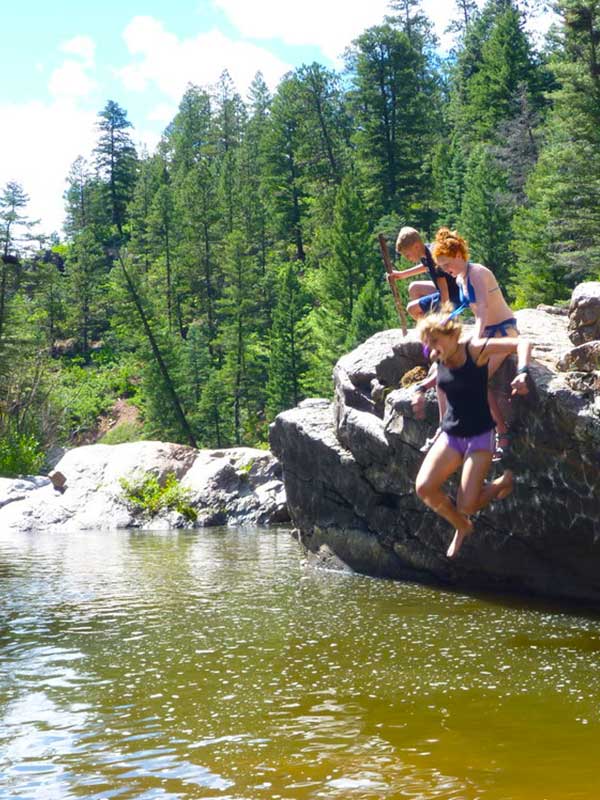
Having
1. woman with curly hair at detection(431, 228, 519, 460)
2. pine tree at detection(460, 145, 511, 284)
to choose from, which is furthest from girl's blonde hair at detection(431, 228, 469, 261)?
pine tree at detection(460, 145, 511, 284)

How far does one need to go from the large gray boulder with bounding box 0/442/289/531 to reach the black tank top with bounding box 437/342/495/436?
19.7 m

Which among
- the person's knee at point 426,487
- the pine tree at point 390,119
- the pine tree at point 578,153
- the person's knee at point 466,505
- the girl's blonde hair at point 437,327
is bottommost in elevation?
the person's knee at point 466,505

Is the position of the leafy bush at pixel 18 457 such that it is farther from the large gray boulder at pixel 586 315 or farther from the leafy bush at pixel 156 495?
the large gray boulder at pixel 586 315

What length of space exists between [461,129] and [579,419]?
3022 inches

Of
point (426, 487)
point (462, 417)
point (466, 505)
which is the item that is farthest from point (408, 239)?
point (466, 505)

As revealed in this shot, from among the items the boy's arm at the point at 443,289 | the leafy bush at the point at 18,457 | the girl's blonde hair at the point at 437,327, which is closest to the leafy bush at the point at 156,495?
the leafy bush at the point at 18,457

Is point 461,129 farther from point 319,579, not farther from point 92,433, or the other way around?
point 319,579

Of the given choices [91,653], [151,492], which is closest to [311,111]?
[151,492]

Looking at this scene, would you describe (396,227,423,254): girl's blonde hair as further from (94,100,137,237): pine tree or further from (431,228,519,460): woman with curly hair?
(94,100,137,237): pine tree

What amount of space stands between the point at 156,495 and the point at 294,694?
21237 millimetres

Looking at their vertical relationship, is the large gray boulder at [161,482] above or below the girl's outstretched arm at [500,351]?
below

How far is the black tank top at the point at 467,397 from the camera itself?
29.8ft

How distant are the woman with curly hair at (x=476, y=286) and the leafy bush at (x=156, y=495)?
19.5 meters

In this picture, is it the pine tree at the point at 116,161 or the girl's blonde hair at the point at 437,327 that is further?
the pine tree at the point at 116,161
